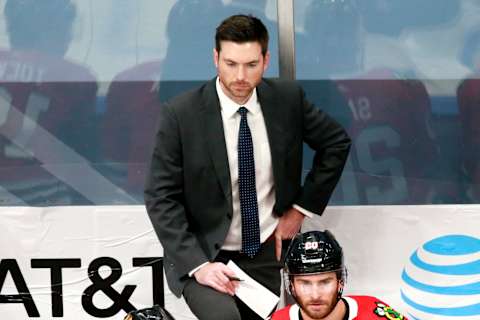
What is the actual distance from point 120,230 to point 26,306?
1.62 ft

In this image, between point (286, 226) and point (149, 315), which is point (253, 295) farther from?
point (149, 315)

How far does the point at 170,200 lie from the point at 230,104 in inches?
15.5

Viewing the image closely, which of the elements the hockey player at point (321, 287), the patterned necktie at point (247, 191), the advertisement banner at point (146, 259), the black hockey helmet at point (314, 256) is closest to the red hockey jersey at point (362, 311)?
the hockey player at point (321, 287)

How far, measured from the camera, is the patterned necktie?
3.70 meters

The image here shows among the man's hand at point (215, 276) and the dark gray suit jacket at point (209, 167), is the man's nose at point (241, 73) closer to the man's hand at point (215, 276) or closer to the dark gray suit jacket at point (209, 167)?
the dark gray suit jacket at point (209, 167)

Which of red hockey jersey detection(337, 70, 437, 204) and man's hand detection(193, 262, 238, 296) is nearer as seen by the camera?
man's hand detection(193, 262, 238, 296)

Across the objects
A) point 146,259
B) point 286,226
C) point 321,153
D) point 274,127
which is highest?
point 274,127

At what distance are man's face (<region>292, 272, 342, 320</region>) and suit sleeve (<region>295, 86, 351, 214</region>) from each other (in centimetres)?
62

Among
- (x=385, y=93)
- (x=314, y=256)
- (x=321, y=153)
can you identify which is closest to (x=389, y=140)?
(x=385, y=93)

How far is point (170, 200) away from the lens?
3.60 metres

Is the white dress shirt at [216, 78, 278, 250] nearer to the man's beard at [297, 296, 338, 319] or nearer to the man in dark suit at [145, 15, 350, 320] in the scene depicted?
the man in dark suit at [145, 15, 350, 320]

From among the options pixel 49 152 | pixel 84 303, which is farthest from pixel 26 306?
pixel 49 152

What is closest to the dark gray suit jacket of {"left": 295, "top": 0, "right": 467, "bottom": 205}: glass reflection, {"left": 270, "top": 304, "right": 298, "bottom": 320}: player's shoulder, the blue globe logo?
{"left": 270, "top": 304, "right": 298, "bottom": 320}: player's shoulder

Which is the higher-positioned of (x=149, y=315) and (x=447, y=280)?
(x=149, y=315)
